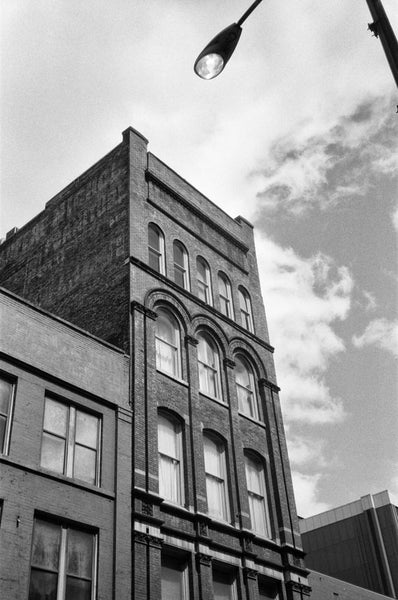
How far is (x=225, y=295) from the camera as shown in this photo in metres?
29.6

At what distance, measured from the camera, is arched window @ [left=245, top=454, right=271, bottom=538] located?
78.8ft

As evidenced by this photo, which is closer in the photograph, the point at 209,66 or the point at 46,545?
the point at 209,66

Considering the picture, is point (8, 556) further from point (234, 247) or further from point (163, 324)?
point (234, 247)

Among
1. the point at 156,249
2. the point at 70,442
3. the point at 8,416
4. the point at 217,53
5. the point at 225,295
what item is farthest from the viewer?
the point at 225,295

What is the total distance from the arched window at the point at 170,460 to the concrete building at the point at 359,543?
32923 millimetres

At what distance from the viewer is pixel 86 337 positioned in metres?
21.0

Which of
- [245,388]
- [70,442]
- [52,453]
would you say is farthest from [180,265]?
[52,453]

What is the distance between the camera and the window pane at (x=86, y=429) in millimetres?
19234

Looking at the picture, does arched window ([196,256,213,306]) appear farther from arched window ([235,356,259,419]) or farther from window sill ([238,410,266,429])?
window sill ([238,410,266,429])

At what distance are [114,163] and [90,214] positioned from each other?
89.4 inches

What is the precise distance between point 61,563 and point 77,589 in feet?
2.39

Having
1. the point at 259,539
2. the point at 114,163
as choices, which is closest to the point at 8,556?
the point at 259,539

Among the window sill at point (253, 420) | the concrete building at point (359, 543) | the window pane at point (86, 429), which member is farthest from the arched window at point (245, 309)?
the concrete building at point (359, 543)

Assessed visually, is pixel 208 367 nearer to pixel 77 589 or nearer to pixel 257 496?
pixel 257 496
